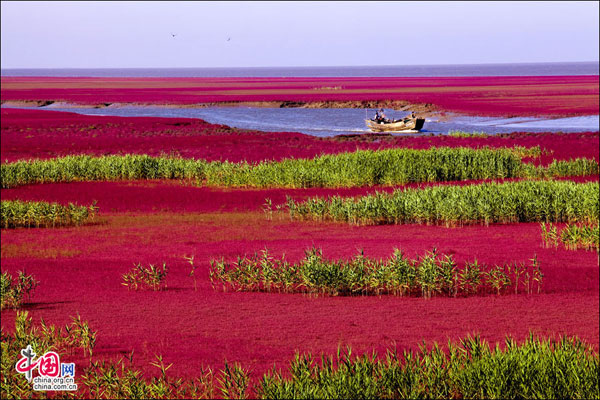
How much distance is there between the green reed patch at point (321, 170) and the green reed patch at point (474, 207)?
5670mm

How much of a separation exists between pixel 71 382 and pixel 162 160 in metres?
22.1

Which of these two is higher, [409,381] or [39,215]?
[39,215]

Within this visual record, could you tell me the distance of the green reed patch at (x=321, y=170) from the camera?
84.8 feet

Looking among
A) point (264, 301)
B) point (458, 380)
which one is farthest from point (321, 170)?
point (458, 380)

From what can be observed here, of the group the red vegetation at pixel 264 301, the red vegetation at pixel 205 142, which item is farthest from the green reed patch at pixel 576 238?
the red vegetation at pixel 205 142

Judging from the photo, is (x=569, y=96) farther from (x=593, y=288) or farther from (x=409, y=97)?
(x=593, y=288)

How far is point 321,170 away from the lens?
26.3 metres

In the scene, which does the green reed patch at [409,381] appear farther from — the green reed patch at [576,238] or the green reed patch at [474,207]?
the green reed patch at [474,207]

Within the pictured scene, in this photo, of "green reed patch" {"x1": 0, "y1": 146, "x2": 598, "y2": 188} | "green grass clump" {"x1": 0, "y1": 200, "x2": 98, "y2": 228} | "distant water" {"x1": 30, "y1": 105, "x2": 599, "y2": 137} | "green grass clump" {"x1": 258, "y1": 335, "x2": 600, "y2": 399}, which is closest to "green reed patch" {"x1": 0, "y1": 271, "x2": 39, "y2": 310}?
"green grass clump" {"x1": 258, "y1": 335, "x2": 600, "y2": 399}

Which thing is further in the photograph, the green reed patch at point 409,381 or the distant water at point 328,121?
the distant water at point 328,121

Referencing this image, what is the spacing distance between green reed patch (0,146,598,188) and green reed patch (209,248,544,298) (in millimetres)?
11956

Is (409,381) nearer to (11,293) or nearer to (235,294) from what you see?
(235,294)

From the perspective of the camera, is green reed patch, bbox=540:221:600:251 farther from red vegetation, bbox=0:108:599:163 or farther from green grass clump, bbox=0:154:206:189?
red vegetation, bbox=0:108:599:163

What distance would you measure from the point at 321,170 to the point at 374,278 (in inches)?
526
